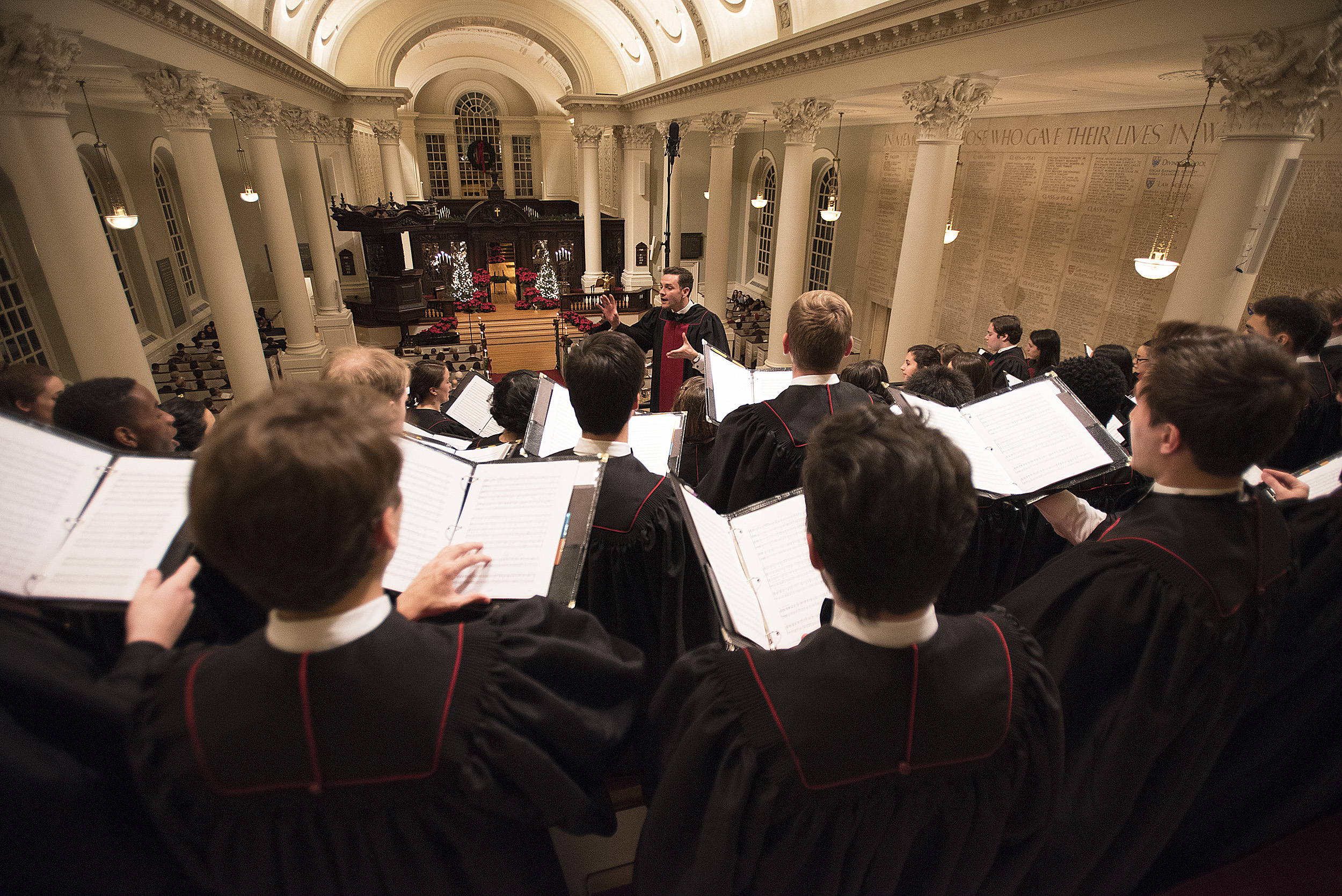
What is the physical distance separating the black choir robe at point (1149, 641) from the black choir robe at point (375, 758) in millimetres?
1387

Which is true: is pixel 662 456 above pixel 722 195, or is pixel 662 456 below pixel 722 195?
below

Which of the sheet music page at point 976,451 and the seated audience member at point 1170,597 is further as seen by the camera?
the sheet music page at point 976,451

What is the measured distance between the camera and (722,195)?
40.7ft

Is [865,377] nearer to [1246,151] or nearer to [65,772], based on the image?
[1246,151]

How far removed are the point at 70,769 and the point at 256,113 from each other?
1229cm

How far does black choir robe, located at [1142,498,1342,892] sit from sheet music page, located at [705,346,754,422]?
2262 millimetres

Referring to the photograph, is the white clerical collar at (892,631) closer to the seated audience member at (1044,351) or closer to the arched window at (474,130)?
the seated audience member at (1044,351)

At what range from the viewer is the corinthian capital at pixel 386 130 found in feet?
54.6

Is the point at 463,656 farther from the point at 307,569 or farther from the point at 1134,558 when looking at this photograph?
the point at 1134,558

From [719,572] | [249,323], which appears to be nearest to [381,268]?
[249,323]

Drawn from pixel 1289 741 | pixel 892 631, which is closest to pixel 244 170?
pixel 892 631

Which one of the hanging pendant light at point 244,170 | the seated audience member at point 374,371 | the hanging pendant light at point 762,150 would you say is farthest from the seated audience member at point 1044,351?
the hanging pendant light at point 244,170

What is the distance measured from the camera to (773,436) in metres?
3.12

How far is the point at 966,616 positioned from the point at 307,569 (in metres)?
1.34
